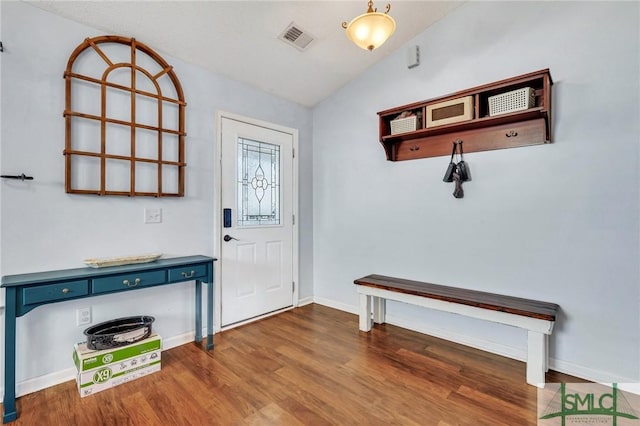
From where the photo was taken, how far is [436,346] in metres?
2.70

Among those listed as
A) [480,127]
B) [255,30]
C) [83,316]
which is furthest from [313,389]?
[255,30]

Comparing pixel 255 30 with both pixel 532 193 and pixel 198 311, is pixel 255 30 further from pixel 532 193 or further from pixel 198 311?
pixel 532 193

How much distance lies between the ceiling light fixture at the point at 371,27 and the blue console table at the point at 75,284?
202 centimetres

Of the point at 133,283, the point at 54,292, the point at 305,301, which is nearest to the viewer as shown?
the point at 54,292

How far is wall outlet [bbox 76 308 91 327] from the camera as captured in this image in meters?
2.23

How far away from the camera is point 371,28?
2.08m

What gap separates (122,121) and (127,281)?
46.6 inches

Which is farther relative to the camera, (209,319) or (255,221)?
(255,221)

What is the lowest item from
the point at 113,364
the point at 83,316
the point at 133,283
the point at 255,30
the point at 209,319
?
the point at 113,364

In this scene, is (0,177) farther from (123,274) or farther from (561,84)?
(561,84)

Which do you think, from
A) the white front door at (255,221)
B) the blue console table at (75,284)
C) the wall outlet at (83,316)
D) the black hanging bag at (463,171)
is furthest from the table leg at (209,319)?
the black hanging bag at (463,171)

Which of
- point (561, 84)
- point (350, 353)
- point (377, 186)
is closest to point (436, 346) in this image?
point (350, 353)

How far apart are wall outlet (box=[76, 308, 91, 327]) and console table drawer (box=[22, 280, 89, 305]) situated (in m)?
0.34

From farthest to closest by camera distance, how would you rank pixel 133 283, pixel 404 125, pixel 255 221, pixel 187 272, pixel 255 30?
pixel 255 221 < pixel 404 125 < pixel 255 30 < pixel 187 272 < pixel 133 283
